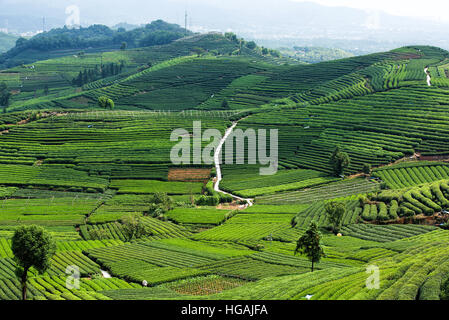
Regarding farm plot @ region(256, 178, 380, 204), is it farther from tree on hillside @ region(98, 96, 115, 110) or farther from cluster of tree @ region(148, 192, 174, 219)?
tree on hillside @ region(98, 96, 115, 110)

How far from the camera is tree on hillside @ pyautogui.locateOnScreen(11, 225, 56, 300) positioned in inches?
1729

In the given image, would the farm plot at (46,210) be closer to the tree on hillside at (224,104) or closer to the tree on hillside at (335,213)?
the tree on hillside at (335,213)

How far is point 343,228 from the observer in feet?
221

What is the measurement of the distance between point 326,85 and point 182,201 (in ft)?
246

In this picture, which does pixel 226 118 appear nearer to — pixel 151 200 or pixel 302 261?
pixel 151 200

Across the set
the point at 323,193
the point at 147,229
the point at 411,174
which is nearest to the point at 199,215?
the point at 147,229

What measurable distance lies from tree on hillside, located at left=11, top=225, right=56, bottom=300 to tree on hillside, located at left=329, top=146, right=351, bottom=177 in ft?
190

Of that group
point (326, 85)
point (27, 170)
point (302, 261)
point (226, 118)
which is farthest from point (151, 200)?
point (326, 85)

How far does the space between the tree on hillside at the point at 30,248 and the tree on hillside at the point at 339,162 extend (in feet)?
190

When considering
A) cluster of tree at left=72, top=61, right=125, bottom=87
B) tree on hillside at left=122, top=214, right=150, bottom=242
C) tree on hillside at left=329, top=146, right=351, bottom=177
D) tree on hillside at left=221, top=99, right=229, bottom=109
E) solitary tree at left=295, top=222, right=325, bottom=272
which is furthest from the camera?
cluster of tree at left=72, top=61, right=125, bottom=87

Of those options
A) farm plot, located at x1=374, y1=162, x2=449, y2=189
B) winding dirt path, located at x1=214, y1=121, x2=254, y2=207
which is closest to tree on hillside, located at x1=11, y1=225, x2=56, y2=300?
winding dirt path, located at x1=214, y1=121, x2=254, y2=207

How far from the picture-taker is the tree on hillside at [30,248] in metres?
43.9

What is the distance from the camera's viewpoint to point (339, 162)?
302 feet

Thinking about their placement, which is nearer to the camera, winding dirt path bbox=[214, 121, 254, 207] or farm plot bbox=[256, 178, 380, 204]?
farm plot bbox=[256, 178, 380, 204]
